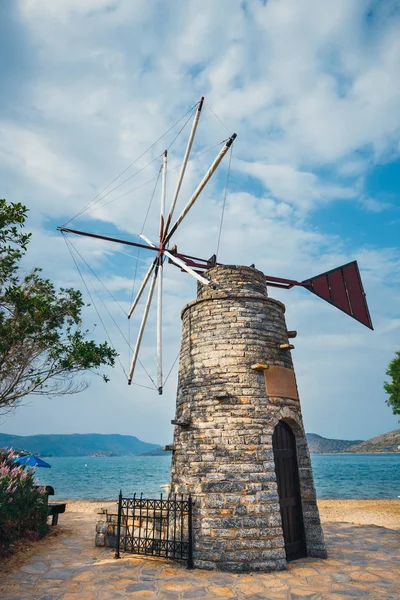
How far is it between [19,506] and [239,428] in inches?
248

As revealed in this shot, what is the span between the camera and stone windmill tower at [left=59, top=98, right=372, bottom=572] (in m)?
7.68

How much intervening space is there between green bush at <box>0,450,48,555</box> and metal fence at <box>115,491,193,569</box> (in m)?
2.70

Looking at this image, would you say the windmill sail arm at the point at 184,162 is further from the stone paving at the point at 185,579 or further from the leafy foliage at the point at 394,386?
the leafy foliage at the point at 394,386

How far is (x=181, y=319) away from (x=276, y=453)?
177 inches

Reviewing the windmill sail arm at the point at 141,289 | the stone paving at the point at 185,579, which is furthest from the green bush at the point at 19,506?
the windmill sail arm at the point at 141,289

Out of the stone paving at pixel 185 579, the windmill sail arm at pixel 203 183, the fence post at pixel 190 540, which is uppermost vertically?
the windmill sail arm at pixel 203 183

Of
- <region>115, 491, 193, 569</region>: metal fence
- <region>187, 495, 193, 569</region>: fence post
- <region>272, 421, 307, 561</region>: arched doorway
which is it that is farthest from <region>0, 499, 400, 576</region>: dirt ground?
<region>272, 421, 307, 561</region>: arched doorway

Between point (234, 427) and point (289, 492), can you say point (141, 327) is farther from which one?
point (289, 492)

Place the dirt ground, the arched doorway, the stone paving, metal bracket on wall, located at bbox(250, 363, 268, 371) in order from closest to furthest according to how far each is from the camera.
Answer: the stone paving < the dirt ground < the arched doorway < metal bracket on wall, located at bbox(250, 363, 268, 371)

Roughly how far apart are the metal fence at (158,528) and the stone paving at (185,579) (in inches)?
10.9

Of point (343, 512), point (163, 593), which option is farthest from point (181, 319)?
point (343, 512)

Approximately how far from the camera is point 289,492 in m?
8.78

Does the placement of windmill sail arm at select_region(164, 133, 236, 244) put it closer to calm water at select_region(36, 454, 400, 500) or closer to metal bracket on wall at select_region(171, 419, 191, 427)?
metal bracket on wall at select_region(171, 419, 191, 427)

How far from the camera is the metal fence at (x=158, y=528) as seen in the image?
7829mm
